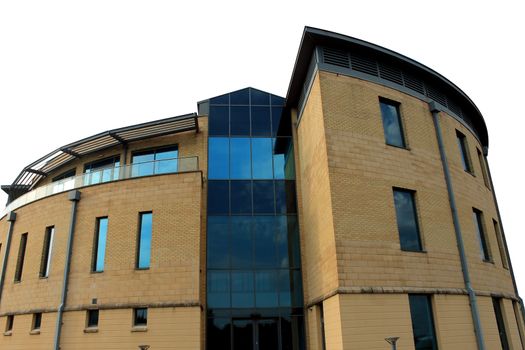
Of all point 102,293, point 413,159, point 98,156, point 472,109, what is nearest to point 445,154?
point 413,159

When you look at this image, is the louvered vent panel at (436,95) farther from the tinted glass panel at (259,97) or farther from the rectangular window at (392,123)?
the tinted glass panel at (259,97)

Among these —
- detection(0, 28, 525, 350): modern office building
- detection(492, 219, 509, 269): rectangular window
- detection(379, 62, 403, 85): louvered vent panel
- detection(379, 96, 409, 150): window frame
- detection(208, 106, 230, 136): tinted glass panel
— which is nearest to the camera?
detection(0, 28, 525, 350): modern office building

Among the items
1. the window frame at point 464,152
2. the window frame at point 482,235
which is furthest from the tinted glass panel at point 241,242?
the window frame at point 464,152

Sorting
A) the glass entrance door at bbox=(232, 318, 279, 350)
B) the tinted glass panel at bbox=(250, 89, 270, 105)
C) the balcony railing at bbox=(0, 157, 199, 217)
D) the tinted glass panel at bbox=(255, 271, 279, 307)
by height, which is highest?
the tinted glass panel at bbox=(250, 89, 270, 105)

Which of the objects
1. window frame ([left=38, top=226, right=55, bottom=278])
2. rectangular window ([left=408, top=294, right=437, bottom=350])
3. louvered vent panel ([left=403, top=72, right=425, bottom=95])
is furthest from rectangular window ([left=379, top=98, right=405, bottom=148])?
window frame ([left=38, top=226, right=55, bottom=278])

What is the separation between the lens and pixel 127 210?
17.2m

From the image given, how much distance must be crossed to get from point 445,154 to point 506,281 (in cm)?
607

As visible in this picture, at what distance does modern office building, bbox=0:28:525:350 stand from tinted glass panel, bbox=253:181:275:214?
0.21 ft

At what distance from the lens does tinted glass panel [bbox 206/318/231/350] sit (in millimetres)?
15961

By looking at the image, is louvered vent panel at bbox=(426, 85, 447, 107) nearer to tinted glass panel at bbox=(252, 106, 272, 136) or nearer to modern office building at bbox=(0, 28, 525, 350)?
modern office building at bbox=(0, 28, 525, 350)

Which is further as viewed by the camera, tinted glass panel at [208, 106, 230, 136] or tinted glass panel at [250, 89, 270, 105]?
tinted glass panel at [250, 89, 270, 105]

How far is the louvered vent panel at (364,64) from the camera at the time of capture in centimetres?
1551

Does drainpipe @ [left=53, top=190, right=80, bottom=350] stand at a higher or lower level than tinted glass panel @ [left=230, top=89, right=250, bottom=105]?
lower

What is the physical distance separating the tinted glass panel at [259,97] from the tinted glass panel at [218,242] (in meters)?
6.18
